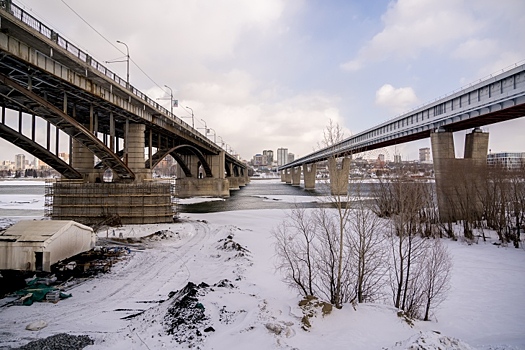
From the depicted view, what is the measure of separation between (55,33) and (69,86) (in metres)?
3.81

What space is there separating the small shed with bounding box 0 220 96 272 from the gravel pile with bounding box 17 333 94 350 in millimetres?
7609

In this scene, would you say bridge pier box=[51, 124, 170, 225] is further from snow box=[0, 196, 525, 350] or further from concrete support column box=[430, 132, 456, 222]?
concrete support column box=[430, 132, 456, 222]

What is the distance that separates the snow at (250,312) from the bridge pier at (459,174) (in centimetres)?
872

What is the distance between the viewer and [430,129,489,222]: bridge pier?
86.6 ft

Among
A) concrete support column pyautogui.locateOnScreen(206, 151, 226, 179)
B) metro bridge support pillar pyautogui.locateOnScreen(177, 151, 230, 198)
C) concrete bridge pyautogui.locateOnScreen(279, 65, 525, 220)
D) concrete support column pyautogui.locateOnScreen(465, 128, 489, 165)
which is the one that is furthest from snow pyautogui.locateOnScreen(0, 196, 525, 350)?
concrete support column pyautogui.locateOnScreen(206, 151, 226, 179)

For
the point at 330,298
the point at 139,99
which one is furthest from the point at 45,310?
the point at 139,99

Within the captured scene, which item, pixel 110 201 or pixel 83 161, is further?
pixel 83 161

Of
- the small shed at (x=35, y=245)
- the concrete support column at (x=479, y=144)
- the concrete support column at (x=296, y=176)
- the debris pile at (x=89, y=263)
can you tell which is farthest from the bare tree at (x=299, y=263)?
the concrete support column at (x=296, y=176)

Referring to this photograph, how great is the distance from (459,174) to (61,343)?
30.4 metres

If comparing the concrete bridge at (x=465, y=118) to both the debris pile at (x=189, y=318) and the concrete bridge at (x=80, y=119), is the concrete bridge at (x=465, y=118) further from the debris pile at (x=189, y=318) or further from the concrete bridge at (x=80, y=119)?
the concrete bridge at (x=80, y=119)

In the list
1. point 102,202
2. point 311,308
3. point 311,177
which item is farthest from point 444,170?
point 311,177

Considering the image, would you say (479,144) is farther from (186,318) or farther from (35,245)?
(35,245)

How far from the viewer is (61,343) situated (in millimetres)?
7648

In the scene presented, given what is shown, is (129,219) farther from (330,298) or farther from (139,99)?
(330,298)
